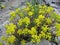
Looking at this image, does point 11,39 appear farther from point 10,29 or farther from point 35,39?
point 35,39

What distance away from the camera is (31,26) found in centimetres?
319

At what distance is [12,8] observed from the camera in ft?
15.7

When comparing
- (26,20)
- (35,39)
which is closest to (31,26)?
(26,20)

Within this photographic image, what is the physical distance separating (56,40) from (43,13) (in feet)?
1.44

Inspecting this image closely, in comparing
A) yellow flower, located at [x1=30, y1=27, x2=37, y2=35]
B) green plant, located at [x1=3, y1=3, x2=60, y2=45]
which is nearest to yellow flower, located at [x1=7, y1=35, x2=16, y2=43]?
green plant, located at [x1=3, y1=3, x2=60, y2=45]

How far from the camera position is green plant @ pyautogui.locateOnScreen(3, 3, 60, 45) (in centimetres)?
304

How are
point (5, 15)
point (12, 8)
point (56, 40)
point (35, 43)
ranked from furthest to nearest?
point (12, 8) → point (5, 15) → point (56, 40) → point (35, 43)

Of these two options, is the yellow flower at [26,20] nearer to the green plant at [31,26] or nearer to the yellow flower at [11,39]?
the green plant at [31,26]

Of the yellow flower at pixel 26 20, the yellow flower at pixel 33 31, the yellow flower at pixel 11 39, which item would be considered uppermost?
the yellow flower at pixel 26 20

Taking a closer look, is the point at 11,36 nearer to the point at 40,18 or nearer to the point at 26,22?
the point at 26,22

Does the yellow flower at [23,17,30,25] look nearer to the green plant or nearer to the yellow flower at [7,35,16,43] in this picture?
the green plant

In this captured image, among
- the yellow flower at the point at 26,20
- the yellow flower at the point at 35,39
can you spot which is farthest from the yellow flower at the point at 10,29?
the yellow flower at the point at 35,39

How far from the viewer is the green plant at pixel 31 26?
3.04 metres

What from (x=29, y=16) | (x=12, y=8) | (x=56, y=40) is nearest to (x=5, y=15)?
(x=12, y=8)
